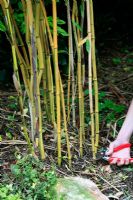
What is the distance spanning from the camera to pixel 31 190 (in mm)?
1681

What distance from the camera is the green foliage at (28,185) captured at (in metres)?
1.65

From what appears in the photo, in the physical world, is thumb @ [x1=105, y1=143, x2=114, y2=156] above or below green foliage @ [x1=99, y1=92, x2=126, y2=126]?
below

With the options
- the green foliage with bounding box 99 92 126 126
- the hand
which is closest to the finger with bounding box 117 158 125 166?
the hand

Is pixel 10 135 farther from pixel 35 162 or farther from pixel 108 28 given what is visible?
pixel 108 28

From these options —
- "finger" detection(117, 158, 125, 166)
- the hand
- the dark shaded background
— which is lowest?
"finger" detection(117, 158, 125, 166)

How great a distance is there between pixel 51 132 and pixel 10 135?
0.66 feet

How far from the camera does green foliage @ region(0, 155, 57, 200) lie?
165 cm

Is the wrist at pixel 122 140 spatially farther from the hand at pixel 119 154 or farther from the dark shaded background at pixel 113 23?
the dark shaded background at pixel 113 23

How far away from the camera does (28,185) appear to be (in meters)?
1.72

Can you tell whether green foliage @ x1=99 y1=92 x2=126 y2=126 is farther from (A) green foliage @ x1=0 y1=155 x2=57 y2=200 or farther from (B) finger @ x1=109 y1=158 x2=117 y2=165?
(A) green foliage @ x1=0 y1=155 x2=57 y2=200

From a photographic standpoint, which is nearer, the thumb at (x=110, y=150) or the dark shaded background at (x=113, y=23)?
the thumb at (x=110, y=150)

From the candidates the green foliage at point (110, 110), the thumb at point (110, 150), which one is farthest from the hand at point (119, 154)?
the green foliage at point (110, 110)

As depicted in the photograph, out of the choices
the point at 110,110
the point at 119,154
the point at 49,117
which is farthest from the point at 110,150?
the point at 110,110

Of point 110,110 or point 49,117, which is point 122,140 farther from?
point 110,110
